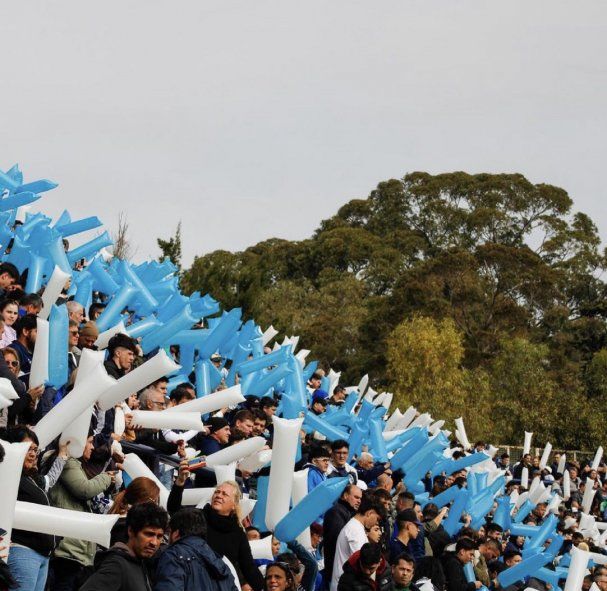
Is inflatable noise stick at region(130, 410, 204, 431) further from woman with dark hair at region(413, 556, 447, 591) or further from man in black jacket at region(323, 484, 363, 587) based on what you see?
woman with dark hair at region(413, 556, 447, 591)

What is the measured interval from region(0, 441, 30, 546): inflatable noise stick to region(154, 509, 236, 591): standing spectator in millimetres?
753

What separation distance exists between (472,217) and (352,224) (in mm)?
8785

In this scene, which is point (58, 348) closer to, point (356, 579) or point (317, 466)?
point (356, 579)

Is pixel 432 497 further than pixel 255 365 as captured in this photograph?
Yes

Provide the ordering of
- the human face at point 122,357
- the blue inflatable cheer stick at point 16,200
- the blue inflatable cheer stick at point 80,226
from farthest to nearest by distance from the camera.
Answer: the blue inflatable cheer stick at point 80,226 → the blue inflatable cheer stick at point 16,200 → the human face at point 122,357

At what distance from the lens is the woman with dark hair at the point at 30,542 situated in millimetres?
6461

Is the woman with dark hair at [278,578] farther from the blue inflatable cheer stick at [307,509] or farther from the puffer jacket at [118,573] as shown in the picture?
the puffer jacket at [118,573]

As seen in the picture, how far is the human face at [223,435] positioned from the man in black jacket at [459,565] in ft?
9.63

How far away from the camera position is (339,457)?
35.3 ft

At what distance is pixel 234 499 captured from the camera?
7.10 meters

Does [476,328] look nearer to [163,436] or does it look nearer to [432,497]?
[432,497]

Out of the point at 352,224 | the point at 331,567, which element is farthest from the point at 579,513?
the point at 352,224

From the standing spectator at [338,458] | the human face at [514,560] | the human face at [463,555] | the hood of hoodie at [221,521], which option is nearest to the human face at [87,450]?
the hood of hoodie at [221,521]

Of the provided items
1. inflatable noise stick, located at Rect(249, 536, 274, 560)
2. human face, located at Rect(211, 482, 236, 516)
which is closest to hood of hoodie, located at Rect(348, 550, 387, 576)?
inflatable noise stick, located at Rect(249, 536, 274, 560)
